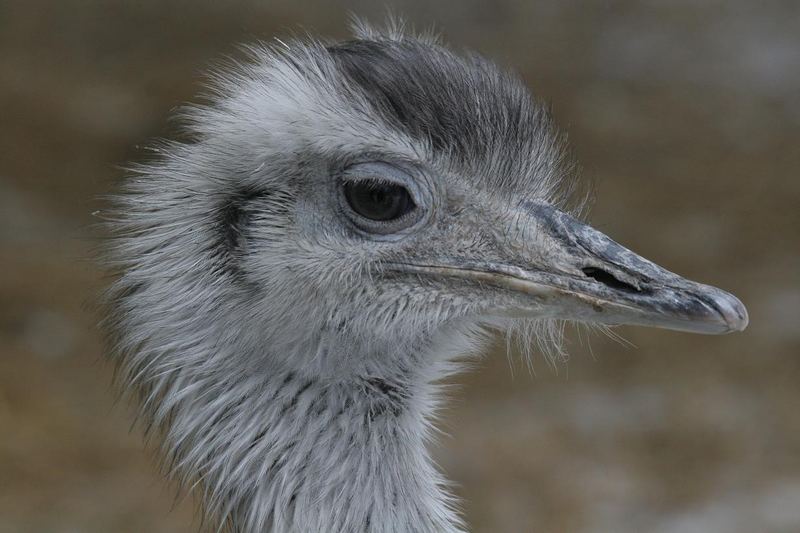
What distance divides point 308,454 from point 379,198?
1.72 feet

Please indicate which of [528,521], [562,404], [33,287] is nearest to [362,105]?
[528,521]

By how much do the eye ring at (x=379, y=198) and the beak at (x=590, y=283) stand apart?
95 millimetres

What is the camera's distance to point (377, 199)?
2404 millimetres

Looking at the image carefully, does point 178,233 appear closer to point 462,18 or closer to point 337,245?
point 337,245

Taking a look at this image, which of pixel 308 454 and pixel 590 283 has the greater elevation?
pixel 590 283

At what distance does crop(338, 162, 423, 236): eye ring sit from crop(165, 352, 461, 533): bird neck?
0.31 metres

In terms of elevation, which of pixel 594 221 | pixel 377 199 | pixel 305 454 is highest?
pixel 594 221

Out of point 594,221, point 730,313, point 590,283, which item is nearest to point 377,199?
point 590,283

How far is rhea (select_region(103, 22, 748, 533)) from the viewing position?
2354 millimetres

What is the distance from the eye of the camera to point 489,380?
5.94 meters

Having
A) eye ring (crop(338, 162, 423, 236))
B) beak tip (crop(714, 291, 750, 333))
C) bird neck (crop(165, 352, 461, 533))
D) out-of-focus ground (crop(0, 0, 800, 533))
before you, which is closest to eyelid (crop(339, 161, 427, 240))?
eye ring (crop(338, 162, 423, 236))

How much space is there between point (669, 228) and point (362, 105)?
14.9 feet

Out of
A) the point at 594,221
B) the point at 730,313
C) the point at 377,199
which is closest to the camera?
the point at 730,313

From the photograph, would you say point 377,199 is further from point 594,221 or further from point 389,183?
point 594,221
